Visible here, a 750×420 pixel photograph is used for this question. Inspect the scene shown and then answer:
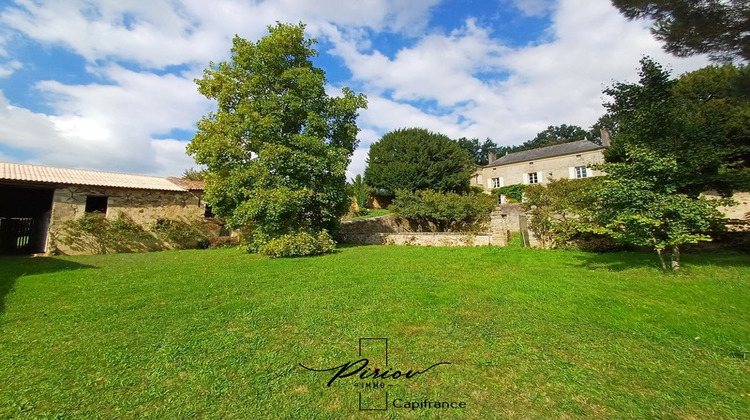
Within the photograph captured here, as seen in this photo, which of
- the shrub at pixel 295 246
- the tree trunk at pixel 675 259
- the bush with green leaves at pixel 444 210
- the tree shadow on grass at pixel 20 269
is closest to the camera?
the tree shadow on grass at pixel 20 269

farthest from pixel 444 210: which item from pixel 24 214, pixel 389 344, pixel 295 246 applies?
pixel 24 214

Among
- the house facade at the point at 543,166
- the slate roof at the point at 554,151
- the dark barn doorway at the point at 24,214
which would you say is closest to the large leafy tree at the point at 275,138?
the dark barn doorway at the point at 24,214

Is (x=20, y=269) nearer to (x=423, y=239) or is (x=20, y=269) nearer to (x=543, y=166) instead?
(x=423, y=239)

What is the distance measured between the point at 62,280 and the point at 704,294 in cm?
1251

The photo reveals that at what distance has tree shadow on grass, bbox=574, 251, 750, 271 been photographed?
283 inches

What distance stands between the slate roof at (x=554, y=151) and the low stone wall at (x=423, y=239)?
865 inches

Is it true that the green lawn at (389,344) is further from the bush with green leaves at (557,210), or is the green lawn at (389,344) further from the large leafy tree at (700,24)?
the large leafy tree at (700,24)

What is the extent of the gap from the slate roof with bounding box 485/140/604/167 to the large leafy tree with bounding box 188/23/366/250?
82.8 ft

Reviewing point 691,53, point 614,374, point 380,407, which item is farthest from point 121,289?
point 691,53

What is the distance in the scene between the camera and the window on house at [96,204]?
12.6 m

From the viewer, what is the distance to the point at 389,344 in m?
3.38

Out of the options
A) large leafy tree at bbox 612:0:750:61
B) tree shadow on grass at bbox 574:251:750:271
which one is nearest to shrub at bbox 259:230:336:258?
tree shadow on grass at bbox 574:251:750:271

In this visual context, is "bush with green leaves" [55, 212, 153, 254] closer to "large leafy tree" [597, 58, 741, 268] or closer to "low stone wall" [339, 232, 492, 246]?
"low stone wall" [339, 232, 492, 246]

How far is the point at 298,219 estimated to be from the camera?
1239 centimetres
